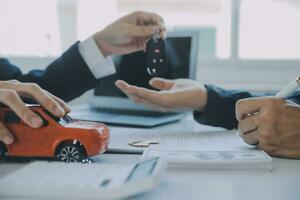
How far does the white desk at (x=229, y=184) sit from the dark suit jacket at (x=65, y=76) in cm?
40

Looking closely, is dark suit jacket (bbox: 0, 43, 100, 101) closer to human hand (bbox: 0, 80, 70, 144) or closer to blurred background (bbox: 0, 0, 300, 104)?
human hand (bbox: 0, 80, 70, 144)

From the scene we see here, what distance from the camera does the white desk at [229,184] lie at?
1.91 feet

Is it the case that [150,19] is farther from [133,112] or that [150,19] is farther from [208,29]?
[208,29]

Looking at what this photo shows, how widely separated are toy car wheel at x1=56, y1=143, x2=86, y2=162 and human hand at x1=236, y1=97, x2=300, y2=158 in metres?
0.30

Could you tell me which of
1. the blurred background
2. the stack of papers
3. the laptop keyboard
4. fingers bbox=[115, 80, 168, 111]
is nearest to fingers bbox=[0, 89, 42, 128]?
the stack of papers

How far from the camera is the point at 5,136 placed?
2.33 feet

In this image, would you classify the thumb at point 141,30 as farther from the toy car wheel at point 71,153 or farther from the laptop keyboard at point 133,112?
the toy car wheel at point 71,153

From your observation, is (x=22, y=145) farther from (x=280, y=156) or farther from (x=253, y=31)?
(x=253, y=31)

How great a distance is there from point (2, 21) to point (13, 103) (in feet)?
3.97

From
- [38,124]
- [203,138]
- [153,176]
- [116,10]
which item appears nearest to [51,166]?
→ [38,124]

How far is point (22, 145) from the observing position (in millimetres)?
722

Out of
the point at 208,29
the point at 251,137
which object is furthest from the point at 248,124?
the point at 208,29

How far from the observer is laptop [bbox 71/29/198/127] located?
1.26 meters

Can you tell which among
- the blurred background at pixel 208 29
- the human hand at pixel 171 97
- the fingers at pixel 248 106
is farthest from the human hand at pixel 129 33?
the blurred background at pixel 208 29
